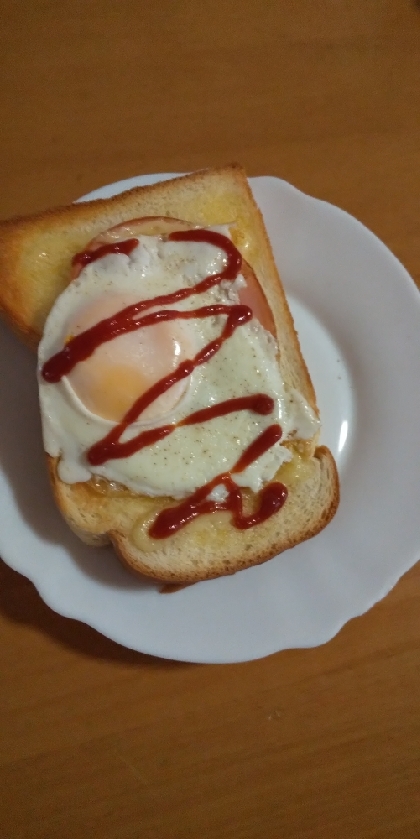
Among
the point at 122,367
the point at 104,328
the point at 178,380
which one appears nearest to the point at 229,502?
the point at 178,380

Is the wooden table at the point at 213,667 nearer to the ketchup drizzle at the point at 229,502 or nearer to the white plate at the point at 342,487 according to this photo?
the white plate at the point at 342,487

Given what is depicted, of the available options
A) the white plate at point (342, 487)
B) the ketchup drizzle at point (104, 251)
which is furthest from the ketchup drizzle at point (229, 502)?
the ketchup drizzle at point (104, 251)

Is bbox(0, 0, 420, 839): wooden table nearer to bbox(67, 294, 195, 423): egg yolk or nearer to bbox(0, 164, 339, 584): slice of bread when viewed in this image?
bbox(0, 164, 339, 584): slice of bread

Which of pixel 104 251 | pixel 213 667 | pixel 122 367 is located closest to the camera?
pixel 122 367

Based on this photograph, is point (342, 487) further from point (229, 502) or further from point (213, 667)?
point (213, 667)

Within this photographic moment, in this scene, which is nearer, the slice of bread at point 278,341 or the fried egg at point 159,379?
the fried egg at point 159,379

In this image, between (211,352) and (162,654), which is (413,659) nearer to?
(162,654)
